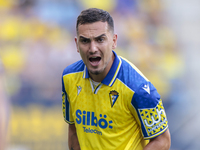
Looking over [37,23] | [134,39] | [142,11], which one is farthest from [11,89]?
[142,11]

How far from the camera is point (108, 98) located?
86.8 inches

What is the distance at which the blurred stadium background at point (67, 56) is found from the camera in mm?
4656

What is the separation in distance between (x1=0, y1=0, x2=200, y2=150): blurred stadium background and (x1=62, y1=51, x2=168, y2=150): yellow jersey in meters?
2.47

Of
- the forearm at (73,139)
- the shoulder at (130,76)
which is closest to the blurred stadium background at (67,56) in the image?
the forearm at (73,139)

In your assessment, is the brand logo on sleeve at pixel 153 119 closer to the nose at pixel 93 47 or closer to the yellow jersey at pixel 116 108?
the yellow jersey at pixel 116 108

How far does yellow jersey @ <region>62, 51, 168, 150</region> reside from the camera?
2082 millimetres

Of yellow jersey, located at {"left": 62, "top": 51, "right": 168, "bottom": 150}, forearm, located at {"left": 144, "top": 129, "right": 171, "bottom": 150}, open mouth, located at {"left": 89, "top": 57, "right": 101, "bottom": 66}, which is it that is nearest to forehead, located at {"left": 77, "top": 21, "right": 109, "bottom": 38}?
open mouth, located at {"left": 89, "top": 57, "right": 101, "bottom": 66}

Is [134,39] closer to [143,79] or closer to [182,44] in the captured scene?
[182,44]

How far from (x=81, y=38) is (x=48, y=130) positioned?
294cm

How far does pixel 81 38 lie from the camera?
2.12 m

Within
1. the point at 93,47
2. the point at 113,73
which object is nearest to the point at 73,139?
the point at 113,73

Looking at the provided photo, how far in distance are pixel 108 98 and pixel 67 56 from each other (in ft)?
9.40

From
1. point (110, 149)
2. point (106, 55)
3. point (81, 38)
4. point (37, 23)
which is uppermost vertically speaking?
point (37, 23)

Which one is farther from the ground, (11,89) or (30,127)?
(11,89)
